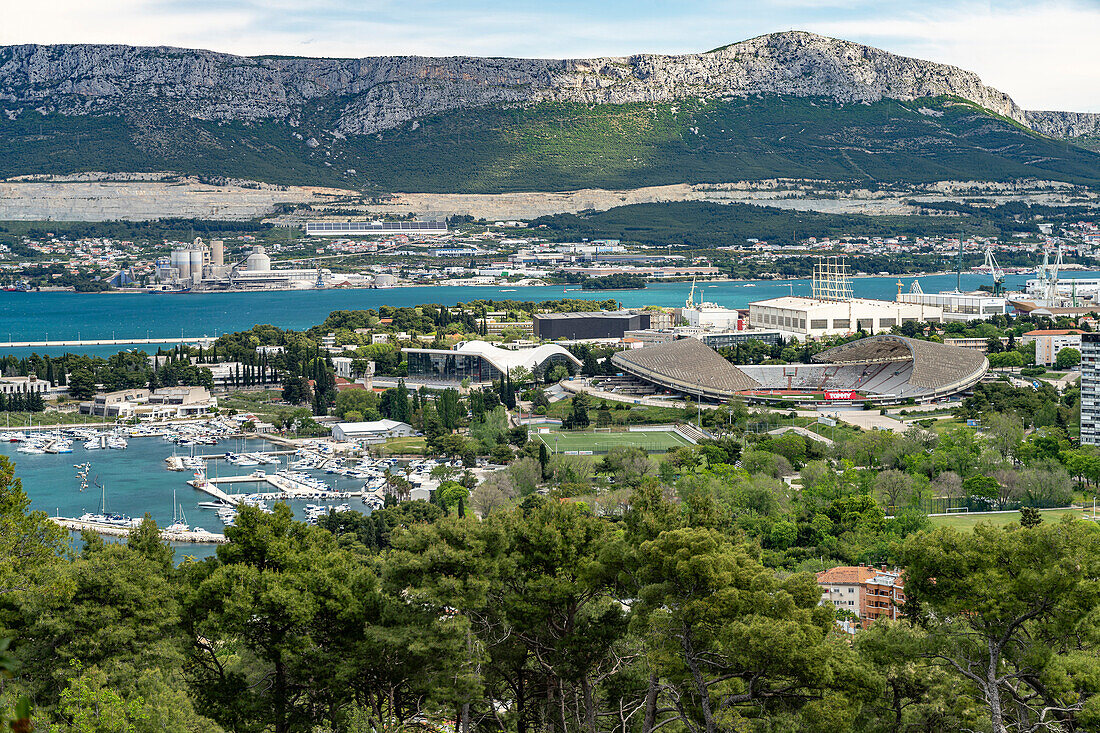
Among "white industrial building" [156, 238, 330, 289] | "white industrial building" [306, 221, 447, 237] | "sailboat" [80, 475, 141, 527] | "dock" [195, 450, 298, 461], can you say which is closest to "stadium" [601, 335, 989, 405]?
"dock" [195, 450, 298, 461]

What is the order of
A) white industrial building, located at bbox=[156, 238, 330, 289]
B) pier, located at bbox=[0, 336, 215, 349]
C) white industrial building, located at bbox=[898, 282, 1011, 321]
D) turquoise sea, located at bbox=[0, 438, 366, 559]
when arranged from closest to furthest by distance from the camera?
turquoise sea, located at bbox=[0, 438, 366, 559]
pier, located at bbox=[0, 336, 215, 349]
white industrial building, located at bbox=[898, 282, 1011, 321]
white industrial building, located at bbox=[156, 238, 330, 289]

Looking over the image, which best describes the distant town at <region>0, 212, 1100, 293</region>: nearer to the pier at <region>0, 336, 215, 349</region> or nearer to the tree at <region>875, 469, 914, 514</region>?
the pier at <region>0, 336, 215, 349</region>

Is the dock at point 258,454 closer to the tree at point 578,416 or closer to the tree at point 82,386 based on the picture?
the tree at point 578,416

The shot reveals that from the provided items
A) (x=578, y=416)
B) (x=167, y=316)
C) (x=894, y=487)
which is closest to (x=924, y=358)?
(x=578, y=416)

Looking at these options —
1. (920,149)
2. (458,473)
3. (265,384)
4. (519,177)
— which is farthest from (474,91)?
(458,473)

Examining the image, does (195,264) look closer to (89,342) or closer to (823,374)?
(89,342)

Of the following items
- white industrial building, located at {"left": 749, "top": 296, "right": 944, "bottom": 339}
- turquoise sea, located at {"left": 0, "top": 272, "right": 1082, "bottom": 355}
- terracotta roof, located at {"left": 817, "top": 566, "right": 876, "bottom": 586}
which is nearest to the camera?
terracotta roof, located at {"left": 817, "top": 566, "right": 876, "bottom": 586}

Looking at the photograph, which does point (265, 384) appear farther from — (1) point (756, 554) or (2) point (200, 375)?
(1) point (756, 554)
